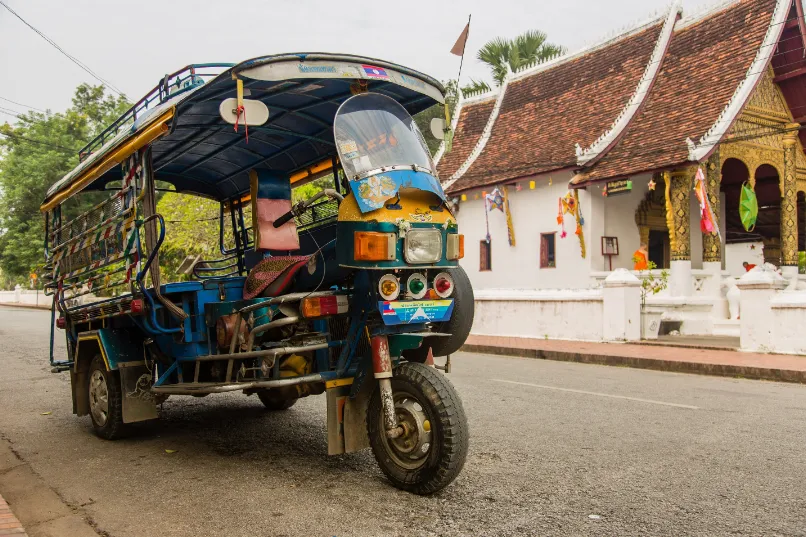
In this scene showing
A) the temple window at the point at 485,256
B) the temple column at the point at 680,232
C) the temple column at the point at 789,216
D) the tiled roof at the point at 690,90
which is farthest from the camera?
the temple window at the point at 485,256

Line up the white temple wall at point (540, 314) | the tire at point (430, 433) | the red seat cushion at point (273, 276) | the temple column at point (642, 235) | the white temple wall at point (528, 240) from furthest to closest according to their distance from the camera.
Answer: the temple column at point (642, 235)
the white temple wall at point (528, 240)
the white temple wall at point (540, 314)
the red seat cushion at point (273, 276)
the tire at point (430, 433)

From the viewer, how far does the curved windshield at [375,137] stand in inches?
179

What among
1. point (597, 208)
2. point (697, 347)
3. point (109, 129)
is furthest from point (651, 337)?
point (109, 129)

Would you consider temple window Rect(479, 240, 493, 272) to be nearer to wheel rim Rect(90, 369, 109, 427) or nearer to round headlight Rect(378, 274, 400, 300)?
wheel rim Rect(90, 369, 109, 427)

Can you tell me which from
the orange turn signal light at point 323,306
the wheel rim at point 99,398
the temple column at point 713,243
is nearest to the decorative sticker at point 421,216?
the orange turn signal light at point 323,306

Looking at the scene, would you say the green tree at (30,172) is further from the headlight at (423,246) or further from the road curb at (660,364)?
the headlight at (423,246)

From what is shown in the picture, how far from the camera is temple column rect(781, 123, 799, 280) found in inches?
737

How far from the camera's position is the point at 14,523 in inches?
145

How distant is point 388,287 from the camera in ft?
14.1

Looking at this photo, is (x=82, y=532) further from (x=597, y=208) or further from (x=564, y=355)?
(x=597, y=208)

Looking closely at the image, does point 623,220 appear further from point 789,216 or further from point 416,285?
point 416,285

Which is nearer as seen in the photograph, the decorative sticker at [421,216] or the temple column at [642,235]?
the decorative sticker at [421,216]

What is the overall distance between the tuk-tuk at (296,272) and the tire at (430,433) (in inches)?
0.4

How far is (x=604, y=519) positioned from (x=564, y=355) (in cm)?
949
